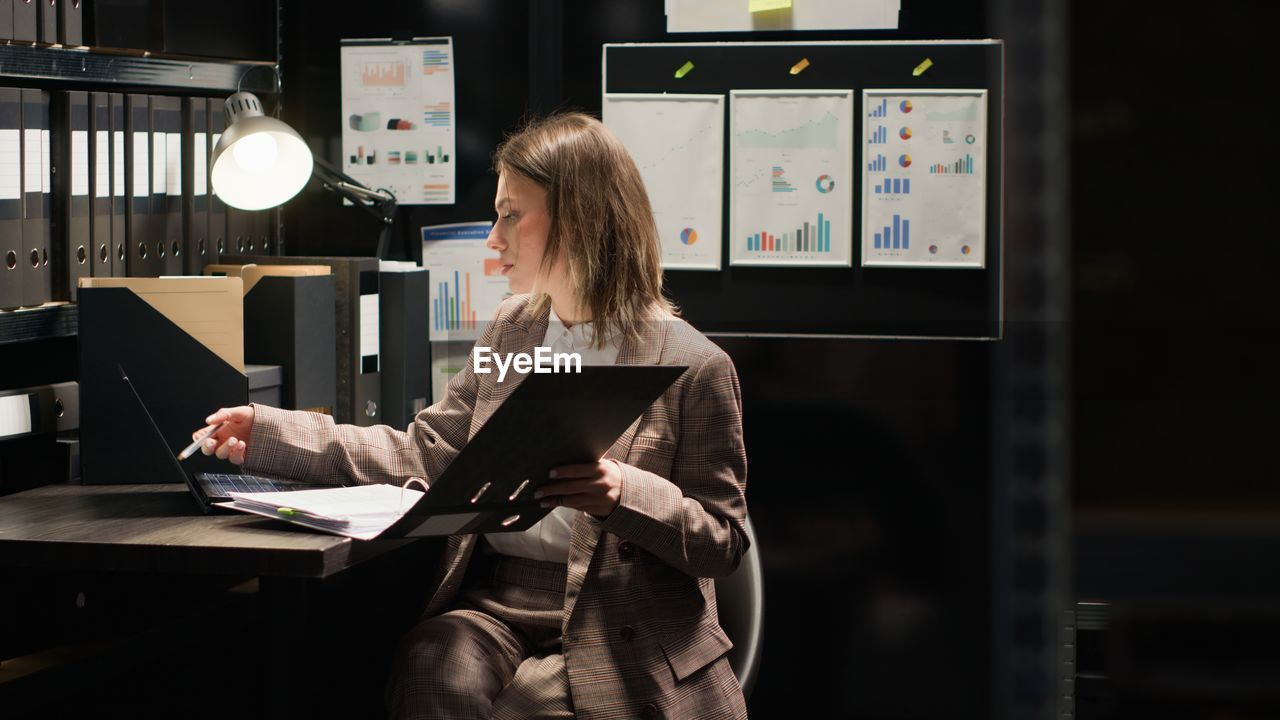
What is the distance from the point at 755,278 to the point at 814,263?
0.12 meters

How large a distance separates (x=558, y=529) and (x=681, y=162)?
1.01 meters

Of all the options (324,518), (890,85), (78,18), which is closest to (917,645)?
(890,85)

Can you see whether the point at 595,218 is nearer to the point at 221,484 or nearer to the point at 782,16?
the point at 221,484

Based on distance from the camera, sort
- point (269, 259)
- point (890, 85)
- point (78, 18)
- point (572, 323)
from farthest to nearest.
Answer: point (890, 85)
point (269, 259)
point (78, 18)
point (572, 323)

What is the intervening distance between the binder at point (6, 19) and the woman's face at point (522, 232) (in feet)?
2.45

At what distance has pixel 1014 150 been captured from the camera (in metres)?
0.40

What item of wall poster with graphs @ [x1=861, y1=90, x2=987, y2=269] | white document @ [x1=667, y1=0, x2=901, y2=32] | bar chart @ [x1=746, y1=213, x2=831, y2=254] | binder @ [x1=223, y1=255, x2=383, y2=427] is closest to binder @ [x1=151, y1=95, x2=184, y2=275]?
binder @ [x1=223, y1=255, x2=383, y2=427]

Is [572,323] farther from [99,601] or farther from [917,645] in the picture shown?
[917,645]

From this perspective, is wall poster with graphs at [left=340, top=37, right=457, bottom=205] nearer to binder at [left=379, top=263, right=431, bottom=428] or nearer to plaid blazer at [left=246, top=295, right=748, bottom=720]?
binder at [left=379, top=263, right=431, bottom=428]

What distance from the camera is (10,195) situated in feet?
5.45

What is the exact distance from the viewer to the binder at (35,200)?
5.55ft

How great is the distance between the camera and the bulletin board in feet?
7.34

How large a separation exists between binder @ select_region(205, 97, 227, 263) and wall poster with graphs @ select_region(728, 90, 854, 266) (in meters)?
0.98

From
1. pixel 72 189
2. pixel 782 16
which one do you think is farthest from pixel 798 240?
pixel 72 189
